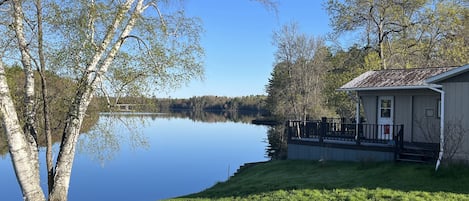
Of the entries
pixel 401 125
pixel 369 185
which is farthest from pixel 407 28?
pixel 369 185

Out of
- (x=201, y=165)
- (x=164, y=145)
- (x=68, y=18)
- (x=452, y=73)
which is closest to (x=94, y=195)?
(x=201, y=165)

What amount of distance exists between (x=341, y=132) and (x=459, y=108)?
18.0 feet

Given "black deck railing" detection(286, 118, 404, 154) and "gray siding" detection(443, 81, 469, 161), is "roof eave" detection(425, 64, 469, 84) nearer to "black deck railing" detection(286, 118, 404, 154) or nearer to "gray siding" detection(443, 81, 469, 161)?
"gray siding" detection(443, 81, 469, 161)

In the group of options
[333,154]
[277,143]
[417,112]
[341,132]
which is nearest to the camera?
[417,112]

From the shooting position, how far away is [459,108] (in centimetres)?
1120

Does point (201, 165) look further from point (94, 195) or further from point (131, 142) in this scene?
point (131, 142)

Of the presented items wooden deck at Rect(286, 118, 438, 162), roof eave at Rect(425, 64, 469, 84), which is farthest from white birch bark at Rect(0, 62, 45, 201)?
wooden deck at Rect(286, 118, 438, 162)

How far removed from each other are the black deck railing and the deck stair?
1.00m

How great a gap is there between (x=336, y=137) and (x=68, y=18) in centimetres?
1148

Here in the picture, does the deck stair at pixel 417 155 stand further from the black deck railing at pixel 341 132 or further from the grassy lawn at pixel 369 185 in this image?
the black deck railing at pixel 341 132

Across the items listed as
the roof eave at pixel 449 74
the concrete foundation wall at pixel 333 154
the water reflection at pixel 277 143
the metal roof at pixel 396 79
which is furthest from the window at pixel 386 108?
the water reflection at pixel 277 143

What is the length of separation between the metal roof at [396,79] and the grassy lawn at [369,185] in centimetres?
313

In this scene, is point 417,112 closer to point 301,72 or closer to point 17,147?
point 17,147

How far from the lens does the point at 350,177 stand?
11094 millimetres
